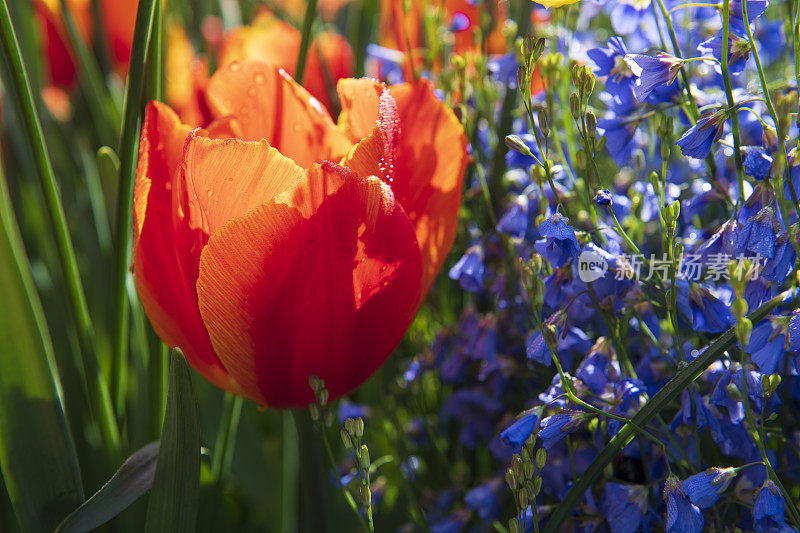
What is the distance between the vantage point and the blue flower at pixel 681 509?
37cm

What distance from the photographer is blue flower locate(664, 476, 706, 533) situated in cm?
37

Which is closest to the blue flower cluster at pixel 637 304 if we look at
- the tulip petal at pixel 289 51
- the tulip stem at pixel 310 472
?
the tulip stem at pixel 310 472

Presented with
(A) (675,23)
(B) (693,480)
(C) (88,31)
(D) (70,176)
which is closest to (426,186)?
(B) (693,480)

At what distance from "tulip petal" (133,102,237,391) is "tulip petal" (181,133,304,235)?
0.06 ft

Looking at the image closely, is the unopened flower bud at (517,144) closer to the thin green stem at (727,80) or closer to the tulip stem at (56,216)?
the thin green stem at (727,80)

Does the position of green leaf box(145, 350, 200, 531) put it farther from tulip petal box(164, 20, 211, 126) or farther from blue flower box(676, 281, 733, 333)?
tulip petal box(164, 20, 211, 126)

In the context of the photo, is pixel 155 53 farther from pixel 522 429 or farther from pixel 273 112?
pixel 522 429

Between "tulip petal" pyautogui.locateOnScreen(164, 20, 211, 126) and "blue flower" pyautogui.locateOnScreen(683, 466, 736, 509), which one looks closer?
"blue flower" pyautogui.locateOnScreen(683, 466, 736, 509)

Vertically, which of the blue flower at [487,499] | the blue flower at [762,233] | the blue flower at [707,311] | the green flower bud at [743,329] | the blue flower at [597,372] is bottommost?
the blue flower at [487,499]

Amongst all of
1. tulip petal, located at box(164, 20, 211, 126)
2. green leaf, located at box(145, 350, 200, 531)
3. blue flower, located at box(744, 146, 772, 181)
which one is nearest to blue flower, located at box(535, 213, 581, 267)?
blue flower, located at box(744, 146, 772, 181)

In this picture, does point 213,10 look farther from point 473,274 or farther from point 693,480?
point 693,480

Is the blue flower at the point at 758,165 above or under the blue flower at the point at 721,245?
above

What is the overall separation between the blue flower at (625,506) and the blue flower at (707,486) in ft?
0.19

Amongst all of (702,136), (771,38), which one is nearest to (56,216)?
(702,136)
